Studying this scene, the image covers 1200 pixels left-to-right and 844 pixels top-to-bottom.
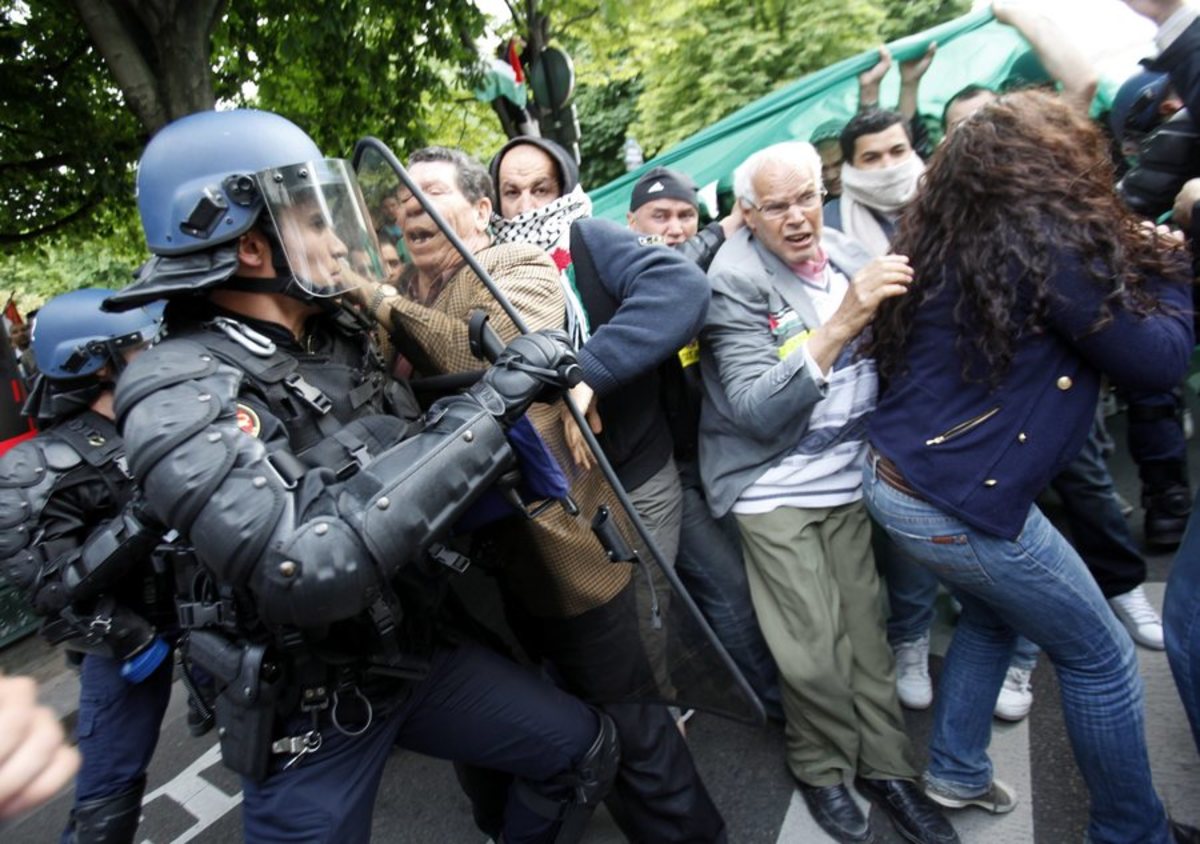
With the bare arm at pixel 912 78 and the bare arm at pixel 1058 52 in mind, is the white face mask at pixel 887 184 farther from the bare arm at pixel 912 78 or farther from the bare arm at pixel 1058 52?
the bare arm at pixel 912 78

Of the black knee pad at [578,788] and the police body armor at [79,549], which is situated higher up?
the police body armor at [79,549]

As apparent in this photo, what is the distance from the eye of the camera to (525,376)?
4.58 feet

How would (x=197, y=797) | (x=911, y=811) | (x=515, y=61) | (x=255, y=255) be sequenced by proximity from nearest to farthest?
(x=255, y=255) → (x=911, y=811) → (x=197, y=797) → (x=515, y=61)

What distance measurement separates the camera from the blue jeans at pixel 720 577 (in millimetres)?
2328

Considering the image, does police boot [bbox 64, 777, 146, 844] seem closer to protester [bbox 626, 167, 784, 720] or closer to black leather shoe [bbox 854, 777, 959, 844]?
protester [bbox 626, 167, 784, 720]

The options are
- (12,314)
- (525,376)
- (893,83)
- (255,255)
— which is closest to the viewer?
(525,376)

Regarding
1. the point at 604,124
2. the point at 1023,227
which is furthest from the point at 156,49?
the point at 604,124

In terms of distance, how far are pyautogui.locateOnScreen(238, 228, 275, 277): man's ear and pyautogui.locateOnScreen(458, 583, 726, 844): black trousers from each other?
96 centimetres

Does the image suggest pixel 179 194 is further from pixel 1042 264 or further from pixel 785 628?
pixel 785 628

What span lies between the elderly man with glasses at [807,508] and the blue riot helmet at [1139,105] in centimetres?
94

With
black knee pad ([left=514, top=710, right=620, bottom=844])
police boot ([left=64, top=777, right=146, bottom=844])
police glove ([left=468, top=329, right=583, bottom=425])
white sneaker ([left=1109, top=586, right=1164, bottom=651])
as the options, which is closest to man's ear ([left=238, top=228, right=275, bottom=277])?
police glove ([left=468, top=329, right=583, bottom=425])

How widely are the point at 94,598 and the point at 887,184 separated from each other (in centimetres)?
288

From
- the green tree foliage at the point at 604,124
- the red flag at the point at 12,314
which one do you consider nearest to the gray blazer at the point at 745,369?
the red flag at the point at 12,314

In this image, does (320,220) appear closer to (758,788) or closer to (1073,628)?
(1073,628)
